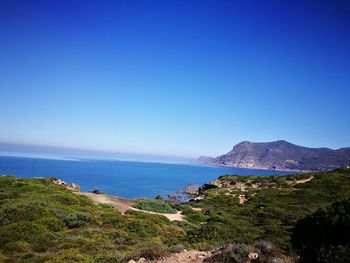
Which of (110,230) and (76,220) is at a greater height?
(76,220)

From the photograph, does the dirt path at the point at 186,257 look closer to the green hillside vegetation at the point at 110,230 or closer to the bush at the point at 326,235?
the green hillside vegetation at the point at 110,230

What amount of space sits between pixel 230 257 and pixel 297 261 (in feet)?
7.51

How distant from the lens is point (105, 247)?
1498 centimetres

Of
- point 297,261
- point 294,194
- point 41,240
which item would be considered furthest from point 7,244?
point 294,194

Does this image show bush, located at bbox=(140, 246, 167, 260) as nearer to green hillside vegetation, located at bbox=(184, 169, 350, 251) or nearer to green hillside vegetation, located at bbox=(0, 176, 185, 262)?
green hillside vegetation, located at bbox=(0, 176, 185, 262)

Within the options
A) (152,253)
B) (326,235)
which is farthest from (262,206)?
(326,235)

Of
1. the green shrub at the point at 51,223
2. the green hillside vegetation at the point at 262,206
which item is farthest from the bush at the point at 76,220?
the green hillside vegetation at the point at 262,206

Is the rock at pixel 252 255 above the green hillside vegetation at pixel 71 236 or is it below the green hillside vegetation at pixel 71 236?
above

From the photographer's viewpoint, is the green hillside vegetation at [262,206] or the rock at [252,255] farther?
the green hillside vegetation at [262,206]

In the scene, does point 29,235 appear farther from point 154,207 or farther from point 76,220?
point 154,207

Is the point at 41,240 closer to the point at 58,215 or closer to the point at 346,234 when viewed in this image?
the point at 58,215

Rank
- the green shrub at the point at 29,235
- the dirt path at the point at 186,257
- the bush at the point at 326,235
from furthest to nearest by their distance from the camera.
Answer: the green shrub at the point at 29,235
the dirt path at the point at 186,257
the bush at the point at 326,235

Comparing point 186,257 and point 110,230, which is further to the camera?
point 110,230

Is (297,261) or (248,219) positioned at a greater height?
(297,261)
